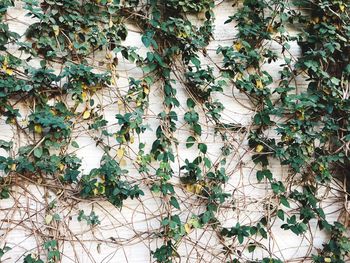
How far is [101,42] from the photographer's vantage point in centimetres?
212

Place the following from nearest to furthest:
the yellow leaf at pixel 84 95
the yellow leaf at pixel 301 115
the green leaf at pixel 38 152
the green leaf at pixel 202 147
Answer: the green leaf at pixel 38 152
the yellow leaf at pixel 84 95
the green leaf at pixel 202 147
the yellow leaf at pixel 301 115

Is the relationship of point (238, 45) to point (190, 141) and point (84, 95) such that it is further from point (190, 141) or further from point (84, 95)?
point (84, 95)

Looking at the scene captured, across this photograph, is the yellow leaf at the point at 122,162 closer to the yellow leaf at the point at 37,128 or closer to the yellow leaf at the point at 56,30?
the yellow leaf at the point at 37,128

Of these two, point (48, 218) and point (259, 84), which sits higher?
point (259, 84)

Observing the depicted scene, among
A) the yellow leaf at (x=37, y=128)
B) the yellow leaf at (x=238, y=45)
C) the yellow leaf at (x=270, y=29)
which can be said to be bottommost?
the yellow leaf at (x=37, y=128)

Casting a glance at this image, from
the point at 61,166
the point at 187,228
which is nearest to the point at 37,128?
the point at 61,166

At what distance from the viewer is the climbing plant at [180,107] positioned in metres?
2.06

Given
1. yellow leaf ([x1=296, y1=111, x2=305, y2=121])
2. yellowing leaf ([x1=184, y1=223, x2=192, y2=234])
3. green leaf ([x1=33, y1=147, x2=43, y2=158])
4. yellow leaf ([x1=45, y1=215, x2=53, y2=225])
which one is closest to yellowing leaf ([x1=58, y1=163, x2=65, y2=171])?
green leaf ([x1=33, y1=147, x2=43, y2=158])

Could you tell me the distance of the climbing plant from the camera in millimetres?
2059

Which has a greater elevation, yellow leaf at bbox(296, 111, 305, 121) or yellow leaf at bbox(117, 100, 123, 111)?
yellow leaf at bbox(117, 100, 123, 111)

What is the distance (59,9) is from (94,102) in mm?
538

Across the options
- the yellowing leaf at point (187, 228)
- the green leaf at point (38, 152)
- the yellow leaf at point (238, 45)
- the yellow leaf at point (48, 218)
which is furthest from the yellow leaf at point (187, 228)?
the yellow leaf at point (238, 45)

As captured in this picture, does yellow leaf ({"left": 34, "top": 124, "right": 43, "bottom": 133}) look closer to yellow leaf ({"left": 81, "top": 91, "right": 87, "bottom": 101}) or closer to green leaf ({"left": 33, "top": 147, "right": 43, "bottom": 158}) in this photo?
green leaf ({"left": 33, "top": 147, "right": 43, "bottom": 158})

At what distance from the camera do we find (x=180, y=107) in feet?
7.58
